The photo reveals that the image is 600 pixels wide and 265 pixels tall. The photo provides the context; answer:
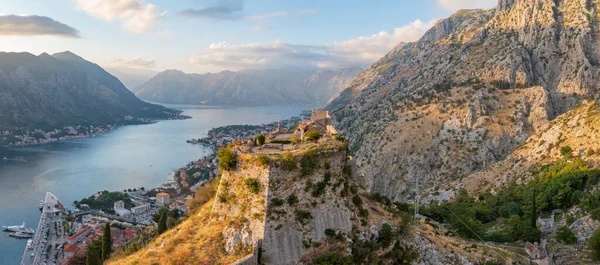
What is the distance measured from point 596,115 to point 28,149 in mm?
141942

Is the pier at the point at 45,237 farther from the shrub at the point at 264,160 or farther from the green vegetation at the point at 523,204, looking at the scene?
the shrub at the point at 264,160

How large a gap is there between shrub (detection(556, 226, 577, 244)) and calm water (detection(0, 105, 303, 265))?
200 ft

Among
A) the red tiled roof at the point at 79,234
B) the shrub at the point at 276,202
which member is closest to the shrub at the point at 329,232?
the shrub at the point at 276,202

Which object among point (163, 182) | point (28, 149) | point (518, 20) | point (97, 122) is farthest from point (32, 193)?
point (97, 122)

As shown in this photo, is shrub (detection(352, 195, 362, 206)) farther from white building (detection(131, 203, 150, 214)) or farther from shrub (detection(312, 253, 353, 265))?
white building (detection(131, 203, 150, 214))

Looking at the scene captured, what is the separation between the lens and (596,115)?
42250mm

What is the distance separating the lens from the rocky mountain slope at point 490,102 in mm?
57094

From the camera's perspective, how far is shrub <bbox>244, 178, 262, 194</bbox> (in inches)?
625

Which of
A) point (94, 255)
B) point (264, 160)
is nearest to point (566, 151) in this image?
point (264, 160)

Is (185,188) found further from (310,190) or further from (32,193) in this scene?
(310,190)

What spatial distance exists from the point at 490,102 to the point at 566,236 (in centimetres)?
3767

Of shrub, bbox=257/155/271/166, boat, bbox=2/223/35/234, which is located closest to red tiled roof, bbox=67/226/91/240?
boat, bbox=2/223/35/234

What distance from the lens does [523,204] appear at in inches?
1432

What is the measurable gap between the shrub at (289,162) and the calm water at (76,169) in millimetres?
55543
